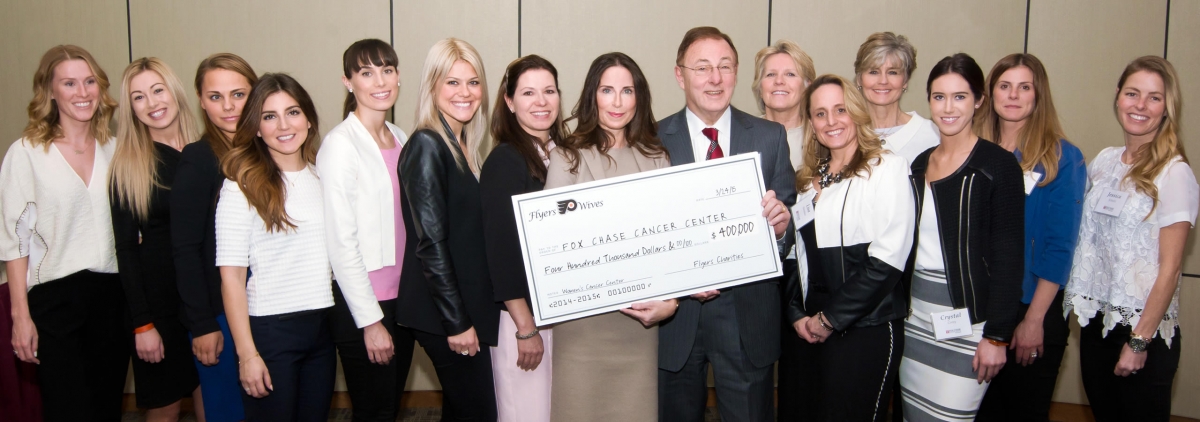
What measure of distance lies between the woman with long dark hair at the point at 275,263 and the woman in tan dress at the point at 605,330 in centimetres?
81

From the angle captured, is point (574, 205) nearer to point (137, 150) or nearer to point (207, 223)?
point (207, 223)

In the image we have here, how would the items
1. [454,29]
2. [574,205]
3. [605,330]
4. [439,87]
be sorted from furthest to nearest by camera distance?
1. [454,29]
2. [439,87]
3. [605,330]
4. [574,205]

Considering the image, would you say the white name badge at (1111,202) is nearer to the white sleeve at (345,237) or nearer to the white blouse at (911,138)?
the white blouse at (911,138)

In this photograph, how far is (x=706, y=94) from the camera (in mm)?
2346

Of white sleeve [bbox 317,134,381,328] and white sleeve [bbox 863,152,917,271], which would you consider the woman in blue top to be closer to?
white sleeve [bbox 863,152,917,271]

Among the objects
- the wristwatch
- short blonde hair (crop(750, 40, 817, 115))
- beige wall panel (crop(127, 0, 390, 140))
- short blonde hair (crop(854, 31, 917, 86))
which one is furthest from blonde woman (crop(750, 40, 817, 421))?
beige wall panel (crop(127, 0, 390, 140))

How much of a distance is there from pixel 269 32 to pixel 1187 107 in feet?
17.8

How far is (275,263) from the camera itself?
2184 millimetres

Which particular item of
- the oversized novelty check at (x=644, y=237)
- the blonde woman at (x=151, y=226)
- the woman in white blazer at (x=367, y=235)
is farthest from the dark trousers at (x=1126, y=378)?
the blonde woman at (x=151, y=226)

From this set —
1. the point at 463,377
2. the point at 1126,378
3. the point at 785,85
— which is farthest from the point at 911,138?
the point at 463,377

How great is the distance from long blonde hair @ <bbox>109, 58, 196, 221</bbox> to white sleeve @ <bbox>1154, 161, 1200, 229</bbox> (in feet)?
12.2

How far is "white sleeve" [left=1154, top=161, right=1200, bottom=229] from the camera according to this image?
2.41m

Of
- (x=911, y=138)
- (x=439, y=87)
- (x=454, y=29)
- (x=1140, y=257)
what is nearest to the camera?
(x=439, y=87)

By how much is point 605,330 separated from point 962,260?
124 cm
